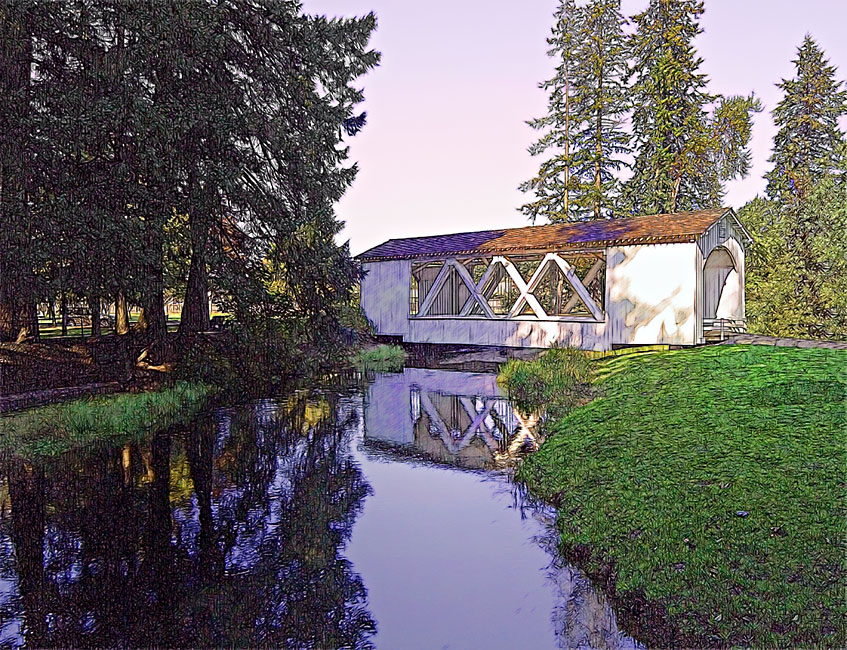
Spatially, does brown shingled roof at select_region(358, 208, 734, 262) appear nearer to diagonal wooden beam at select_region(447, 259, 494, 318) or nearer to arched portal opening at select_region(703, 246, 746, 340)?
diagonal wooden beam at select_region(447, 259, 494, 318)

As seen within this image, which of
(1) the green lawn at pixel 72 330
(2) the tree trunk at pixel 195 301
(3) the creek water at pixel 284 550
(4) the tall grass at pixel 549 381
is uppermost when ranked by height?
(2) the tree trunk at pixel 195 301

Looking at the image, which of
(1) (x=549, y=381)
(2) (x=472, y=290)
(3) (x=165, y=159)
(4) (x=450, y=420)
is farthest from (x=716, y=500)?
(2) (x=472, y=290)

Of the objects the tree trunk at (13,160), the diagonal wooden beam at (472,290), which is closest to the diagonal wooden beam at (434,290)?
the diagonal wooden beam at (472,290)

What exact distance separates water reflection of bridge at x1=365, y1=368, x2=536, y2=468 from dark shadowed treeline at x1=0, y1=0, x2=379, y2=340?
274 centimetres

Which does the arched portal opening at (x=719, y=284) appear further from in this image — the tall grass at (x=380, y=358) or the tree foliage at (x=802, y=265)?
the tall grass at (x=380, y=358)

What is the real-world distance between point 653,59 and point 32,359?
30187mm

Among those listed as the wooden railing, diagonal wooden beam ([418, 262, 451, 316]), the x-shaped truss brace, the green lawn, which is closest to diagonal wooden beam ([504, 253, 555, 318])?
the x-shaped truss brace

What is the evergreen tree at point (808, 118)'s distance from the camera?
3169 cm

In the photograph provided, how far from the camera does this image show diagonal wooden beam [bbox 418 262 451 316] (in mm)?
22969

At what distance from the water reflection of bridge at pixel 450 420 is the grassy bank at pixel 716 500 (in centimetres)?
90

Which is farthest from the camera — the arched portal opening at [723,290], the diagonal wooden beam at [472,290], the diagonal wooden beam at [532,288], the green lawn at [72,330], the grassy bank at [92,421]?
the green lawn at [72,330]

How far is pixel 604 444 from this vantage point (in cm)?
887

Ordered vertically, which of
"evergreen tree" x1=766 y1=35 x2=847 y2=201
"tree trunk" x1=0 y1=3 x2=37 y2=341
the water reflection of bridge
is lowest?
the water reflection of bridge

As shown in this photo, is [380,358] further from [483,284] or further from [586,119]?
[586,119]
